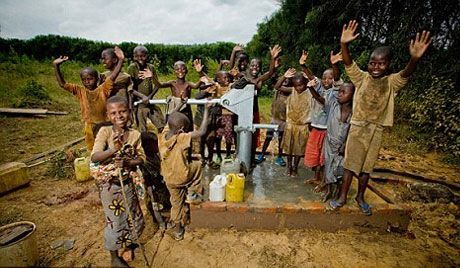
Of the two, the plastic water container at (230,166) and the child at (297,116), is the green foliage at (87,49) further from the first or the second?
the plastic water container at (230,166)

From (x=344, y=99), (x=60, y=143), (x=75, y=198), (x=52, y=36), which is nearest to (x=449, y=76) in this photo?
(x=344, y=99)

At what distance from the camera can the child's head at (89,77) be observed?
10.7 feet

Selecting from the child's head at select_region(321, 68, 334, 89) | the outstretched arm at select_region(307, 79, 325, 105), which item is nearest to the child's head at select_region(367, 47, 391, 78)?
the outstretched arm at select_region(307, 79, 325, 105)

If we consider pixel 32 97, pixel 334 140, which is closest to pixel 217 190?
pixel 334 140

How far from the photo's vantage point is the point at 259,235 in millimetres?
3102

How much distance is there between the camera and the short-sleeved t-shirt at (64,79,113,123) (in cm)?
338

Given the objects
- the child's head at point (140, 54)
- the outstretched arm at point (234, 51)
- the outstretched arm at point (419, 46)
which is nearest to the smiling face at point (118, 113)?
the child's head at point (140, 54)

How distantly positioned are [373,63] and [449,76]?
5738mm

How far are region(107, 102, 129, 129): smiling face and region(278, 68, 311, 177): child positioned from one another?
2331 millimetres

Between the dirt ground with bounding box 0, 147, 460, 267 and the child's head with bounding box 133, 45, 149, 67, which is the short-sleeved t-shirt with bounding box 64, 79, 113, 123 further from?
the dirt ground with bounding box 0, 147, 460, 267

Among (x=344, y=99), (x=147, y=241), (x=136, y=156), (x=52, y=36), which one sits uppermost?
(x=52, y=36)

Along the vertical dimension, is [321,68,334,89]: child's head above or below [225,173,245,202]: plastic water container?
above

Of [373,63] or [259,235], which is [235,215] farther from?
[373,63]

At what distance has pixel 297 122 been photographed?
12.6 ft
